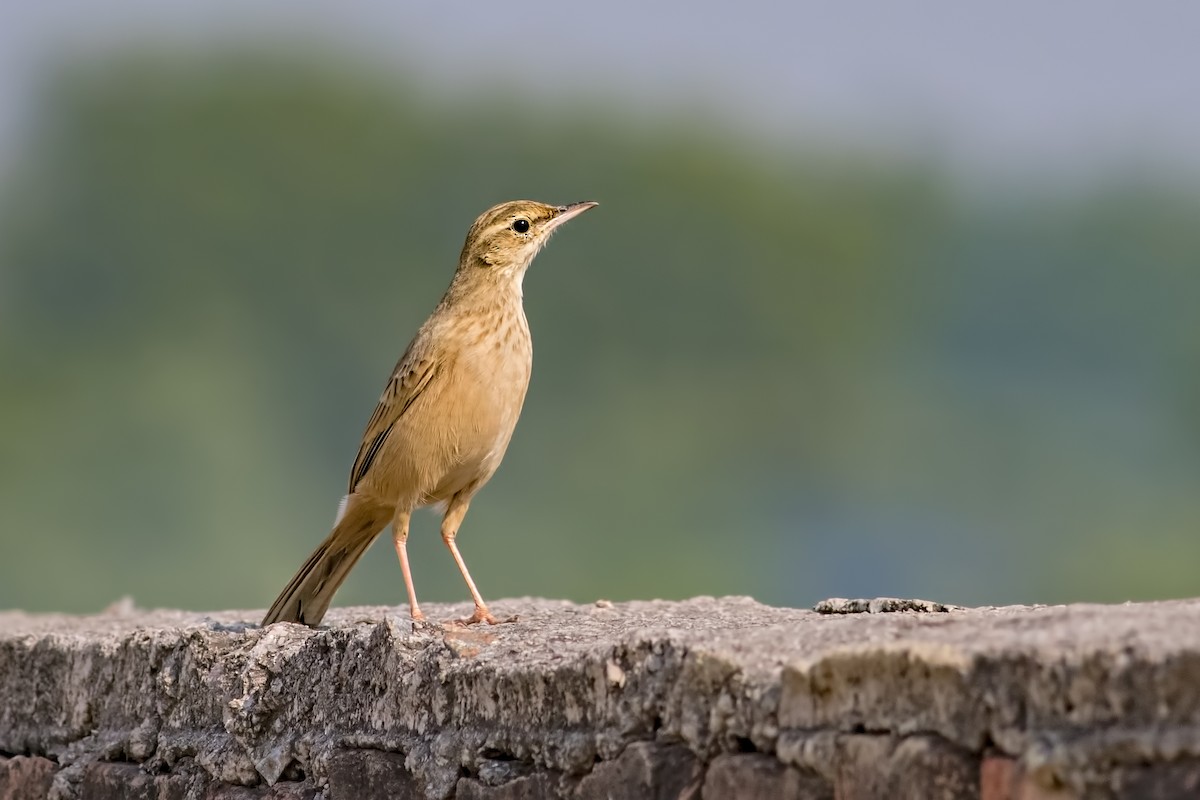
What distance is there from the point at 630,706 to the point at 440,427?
2.81 meters

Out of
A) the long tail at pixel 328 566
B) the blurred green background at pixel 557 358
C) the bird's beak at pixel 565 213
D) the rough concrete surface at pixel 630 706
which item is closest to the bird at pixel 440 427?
the long tail at pixel 328 566

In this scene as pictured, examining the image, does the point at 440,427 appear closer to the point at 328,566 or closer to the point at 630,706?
the point at 328,566

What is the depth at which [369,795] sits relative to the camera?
17.1 ft

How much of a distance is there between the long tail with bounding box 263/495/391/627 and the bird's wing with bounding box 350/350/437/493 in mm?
135

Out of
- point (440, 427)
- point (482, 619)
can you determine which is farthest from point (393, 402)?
point (482, 619)

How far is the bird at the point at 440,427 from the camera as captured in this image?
23.5 feet

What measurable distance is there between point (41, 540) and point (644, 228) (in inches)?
743

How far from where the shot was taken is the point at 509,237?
7852 mm

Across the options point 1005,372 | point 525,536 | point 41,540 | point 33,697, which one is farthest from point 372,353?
point 33,697

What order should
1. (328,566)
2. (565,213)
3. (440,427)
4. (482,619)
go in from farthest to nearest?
(565,213)
(328,566)
(440,427)
(482,619)

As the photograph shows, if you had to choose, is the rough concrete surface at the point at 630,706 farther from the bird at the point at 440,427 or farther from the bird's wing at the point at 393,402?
the bird's wing at the point at 393,402

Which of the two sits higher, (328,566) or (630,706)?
(328,566)

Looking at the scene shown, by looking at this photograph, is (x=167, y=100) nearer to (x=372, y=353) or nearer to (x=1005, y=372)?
(x=372, y=353)

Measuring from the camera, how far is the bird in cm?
715
